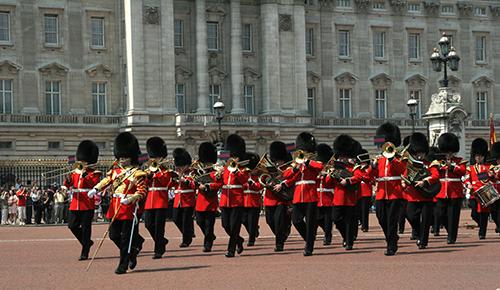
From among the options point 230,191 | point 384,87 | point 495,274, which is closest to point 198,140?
point 384,87

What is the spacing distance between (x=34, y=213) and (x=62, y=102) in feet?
51.7

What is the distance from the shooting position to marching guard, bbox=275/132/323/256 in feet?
59.0

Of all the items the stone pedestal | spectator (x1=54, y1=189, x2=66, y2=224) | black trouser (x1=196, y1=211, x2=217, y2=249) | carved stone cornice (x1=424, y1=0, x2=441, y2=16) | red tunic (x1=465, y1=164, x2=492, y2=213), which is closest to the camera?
black trouser (x1=196, y1=211, x2=217, y2=249)

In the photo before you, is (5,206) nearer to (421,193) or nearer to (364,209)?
(364,209)

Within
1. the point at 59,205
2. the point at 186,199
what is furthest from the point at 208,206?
the point at 59,205

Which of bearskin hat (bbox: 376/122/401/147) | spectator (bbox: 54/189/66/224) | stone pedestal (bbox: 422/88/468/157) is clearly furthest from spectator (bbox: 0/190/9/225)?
bearskin hat (bbox: 376/122/401/147)

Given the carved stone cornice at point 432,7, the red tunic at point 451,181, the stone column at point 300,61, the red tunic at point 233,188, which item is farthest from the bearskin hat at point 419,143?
the carved stone cornice at point 432,7

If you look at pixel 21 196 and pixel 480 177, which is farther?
pixel 21 196

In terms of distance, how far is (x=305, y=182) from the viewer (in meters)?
18.1

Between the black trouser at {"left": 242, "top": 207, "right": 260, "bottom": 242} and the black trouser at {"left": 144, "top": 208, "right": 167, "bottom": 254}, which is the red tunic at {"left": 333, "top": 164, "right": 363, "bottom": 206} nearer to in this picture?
the black trouser at {"left": 242, "top": 207, "right": 260, "bottom": 242}

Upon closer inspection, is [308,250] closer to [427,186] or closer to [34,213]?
[427,186]

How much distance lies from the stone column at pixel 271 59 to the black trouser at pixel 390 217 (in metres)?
38.5

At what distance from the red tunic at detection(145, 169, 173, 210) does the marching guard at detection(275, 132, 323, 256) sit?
224cm

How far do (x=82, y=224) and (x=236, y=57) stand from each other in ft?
125
